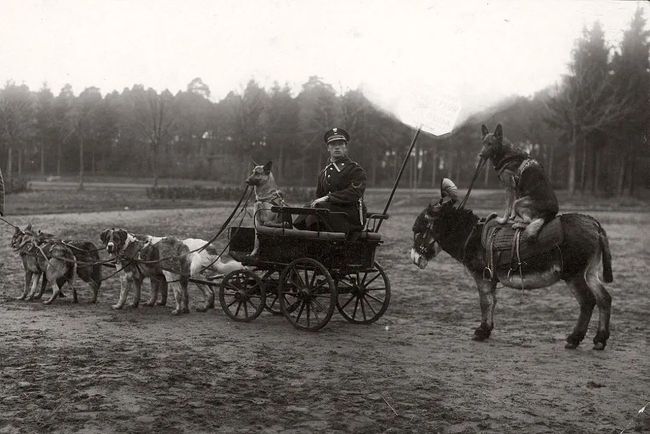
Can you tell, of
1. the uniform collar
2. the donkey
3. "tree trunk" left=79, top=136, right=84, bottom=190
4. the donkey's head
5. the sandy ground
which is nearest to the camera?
the sandy ground

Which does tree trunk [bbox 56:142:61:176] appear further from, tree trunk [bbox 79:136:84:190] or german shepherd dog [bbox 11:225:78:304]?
german shepherd dog [bbox 11:225:78:304]

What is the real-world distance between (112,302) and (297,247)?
386 cm

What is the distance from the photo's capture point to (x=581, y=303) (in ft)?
27.5

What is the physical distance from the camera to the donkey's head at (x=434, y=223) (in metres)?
8.83

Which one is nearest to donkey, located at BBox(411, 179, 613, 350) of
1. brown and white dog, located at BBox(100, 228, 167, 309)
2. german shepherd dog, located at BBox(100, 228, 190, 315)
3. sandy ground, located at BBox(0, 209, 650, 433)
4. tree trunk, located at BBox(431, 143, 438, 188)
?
sandy ground, located at BBox(0, 209, 650, 433)

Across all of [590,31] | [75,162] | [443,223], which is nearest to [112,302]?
[443,223]

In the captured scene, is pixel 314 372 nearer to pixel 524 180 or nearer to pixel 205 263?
pixel 524 180

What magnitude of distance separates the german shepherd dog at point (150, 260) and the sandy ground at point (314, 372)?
1.27ft

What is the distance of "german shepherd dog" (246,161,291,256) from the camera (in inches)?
377

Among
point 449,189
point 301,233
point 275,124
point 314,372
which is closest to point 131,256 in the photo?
point 301,233

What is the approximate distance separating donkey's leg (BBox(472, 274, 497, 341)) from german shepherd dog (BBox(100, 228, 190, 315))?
428 cm

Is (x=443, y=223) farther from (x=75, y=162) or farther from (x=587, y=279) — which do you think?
(x=75, y=162)

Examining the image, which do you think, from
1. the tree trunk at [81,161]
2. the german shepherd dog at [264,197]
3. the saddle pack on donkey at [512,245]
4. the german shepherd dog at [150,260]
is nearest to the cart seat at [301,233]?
the german shepherd dog at [264,197]

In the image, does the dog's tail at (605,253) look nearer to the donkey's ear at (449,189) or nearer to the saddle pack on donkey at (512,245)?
the saddle pack on donkey at (512,245)
